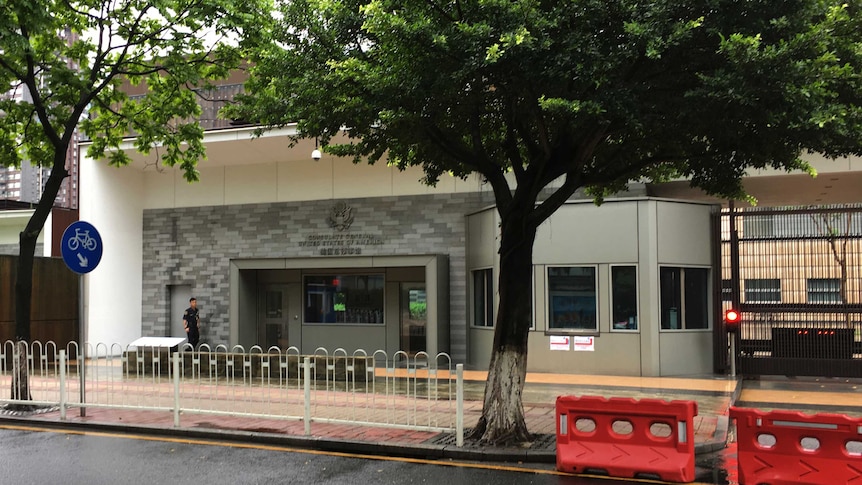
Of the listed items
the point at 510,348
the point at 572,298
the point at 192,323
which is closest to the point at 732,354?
the point at 572,298

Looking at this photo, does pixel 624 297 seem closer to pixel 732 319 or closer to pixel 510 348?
pixel 732 319

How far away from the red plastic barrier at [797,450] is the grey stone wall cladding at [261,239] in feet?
37.6

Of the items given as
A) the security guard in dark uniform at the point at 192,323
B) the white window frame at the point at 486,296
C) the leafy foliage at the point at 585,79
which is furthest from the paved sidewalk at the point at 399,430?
the security guard in dark uniform at the point at 192,323

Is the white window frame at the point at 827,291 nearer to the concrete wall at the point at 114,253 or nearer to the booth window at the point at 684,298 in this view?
the booth window at the point at 684,298

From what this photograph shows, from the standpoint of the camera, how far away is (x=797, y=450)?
654 cm

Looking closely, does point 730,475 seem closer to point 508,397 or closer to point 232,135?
point 508,397

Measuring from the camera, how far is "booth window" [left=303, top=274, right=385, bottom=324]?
1966 centimetres

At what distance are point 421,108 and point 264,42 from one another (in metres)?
4.58

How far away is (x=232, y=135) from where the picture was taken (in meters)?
18.7

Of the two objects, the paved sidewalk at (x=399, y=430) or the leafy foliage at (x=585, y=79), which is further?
the paved sidewalk at (x=399, y=430)

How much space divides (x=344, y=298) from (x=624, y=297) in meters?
8.05

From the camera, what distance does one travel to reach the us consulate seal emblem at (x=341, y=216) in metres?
19.6

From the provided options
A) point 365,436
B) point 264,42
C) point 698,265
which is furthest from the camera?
point 698,265

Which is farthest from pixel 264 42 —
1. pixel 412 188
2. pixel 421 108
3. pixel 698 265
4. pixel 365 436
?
pixel 698 265
